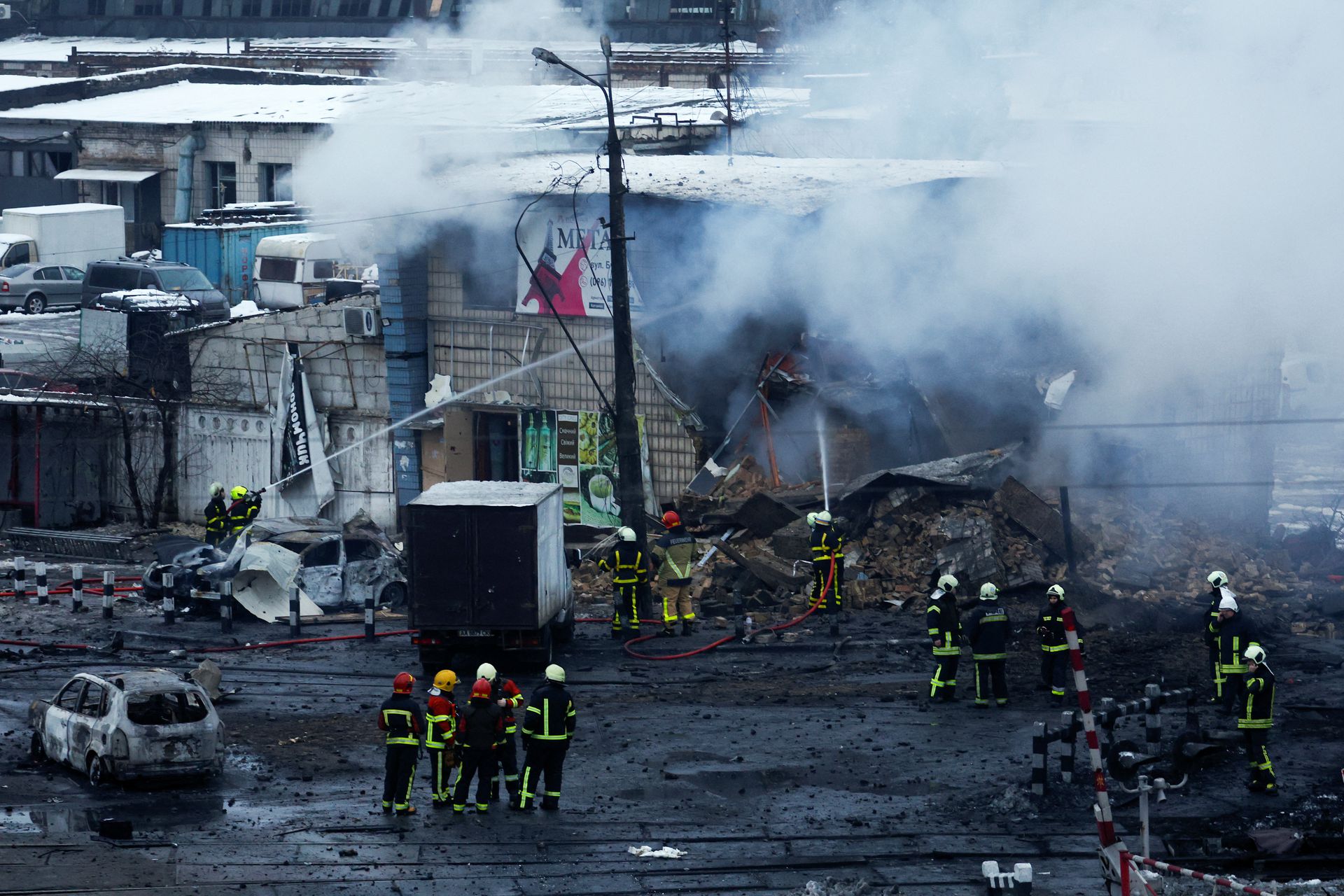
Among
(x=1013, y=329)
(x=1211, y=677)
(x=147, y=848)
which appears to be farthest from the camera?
(x=1013, y=329)

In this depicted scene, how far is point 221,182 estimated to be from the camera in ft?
148

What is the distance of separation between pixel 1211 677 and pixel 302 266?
25.3 meters

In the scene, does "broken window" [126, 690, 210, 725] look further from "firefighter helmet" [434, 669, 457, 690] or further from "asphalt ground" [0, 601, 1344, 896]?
"firefighter helmet" [434, 669, 457, 690]

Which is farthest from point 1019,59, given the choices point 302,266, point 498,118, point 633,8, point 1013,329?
A: point 633,8

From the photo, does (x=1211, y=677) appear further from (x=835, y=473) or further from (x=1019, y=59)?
(x=1019, y=59)

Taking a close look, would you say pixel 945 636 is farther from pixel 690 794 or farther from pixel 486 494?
pixel 486 494

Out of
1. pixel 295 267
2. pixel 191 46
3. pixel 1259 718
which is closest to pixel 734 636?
pixel 1259 718

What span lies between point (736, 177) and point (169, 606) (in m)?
11.3

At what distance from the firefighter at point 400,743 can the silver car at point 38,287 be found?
2833 centimetres

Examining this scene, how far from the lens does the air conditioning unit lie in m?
28.5

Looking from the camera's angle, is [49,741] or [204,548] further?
[204,548]

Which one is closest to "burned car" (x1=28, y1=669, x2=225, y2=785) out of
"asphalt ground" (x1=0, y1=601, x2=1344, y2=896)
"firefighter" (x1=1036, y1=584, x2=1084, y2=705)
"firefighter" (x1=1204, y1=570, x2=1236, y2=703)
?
"asphalt ground" (x1=0, y1=601, x2=1344, y2=896)

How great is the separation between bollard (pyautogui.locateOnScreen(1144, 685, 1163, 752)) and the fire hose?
5.93 m

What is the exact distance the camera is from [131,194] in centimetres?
4550
